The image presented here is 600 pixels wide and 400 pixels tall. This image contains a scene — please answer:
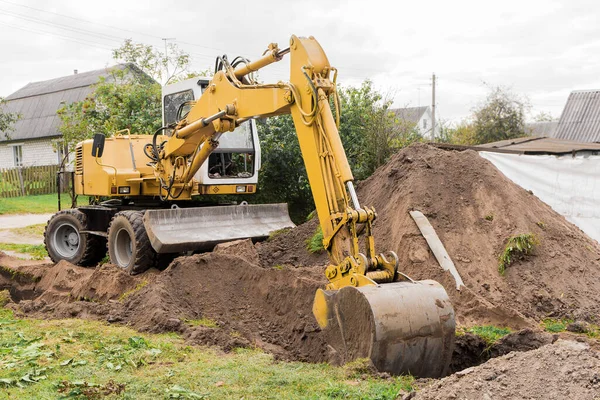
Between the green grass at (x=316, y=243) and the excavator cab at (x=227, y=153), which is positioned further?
the excavator cab at (x=227, y=153)

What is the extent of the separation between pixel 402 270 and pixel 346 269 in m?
2.92

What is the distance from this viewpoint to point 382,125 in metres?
14.6

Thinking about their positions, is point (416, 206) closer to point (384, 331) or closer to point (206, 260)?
point (206, 260)

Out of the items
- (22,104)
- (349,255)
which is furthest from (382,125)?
(22,104)

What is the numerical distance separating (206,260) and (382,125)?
288 inches

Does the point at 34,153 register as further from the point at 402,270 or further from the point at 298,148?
the point at 402,270

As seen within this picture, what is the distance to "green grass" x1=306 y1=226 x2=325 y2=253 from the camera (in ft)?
32.1

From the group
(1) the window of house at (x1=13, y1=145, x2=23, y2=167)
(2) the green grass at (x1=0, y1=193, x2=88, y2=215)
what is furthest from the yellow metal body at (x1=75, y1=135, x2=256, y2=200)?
(1) the window of house at (x1=13, y1=145, x2=23, y2=167)

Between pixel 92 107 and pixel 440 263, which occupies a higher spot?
pixel 92 107

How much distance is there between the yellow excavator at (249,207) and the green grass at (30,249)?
83.7 inches

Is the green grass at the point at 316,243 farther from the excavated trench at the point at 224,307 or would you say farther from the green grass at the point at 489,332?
the green grass at the point at 489,332

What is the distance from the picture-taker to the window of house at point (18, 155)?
3644cm

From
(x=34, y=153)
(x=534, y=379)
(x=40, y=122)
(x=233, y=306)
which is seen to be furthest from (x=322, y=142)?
(x=40, y=122)

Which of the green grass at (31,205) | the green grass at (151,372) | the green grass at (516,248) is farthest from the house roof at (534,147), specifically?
the green grass at (31,205)
